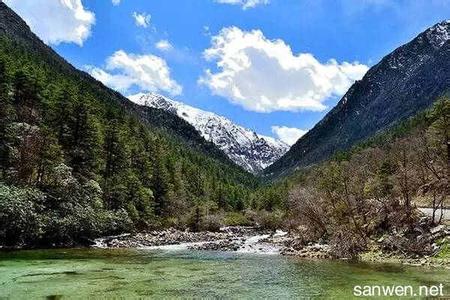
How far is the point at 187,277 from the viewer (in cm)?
3375

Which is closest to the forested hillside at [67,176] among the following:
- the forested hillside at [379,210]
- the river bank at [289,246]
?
the river bank at [289,246]

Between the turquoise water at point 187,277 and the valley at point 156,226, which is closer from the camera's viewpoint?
the turquoise water at point 187,277

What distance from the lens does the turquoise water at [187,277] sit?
26734 mm

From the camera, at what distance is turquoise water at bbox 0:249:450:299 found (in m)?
26.7

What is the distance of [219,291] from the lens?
27.9 meters

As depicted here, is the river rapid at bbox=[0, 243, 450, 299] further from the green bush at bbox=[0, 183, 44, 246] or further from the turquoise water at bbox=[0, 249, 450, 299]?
the green bush at bbox=[0, 183, 44, 246]

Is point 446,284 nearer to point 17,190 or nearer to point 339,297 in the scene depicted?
point 339,297

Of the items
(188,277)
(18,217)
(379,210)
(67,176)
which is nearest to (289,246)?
(379,210)

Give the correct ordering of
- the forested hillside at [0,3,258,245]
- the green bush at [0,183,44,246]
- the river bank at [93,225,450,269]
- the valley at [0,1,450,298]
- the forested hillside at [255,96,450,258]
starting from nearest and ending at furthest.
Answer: the valley at [0,1,450,298] < the river bank at [93,225,450,269] < the forested hillside at [255,96,450,258] < the green bush at [0,183,44,246] < the forested hillside at [0,3,258,245]

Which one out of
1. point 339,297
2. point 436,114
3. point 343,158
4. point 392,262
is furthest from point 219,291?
point 343,158

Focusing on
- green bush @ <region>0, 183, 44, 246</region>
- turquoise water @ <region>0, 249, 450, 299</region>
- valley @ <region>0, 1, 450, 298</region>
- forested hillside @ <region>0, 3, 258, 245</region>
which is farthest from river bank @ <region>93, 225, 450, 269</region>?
green bush @ <region>0, 183, 44, 246</region>

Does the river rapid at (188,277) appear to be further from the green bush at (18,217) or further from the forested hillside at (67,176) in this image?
the forested hillside at (67,176)

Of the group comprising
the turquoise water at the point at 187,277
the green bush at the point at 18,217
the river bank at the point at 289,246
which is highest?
the green bush at the point at 18,217

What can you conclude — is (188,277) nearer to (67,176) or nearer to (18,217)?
(18,217)
